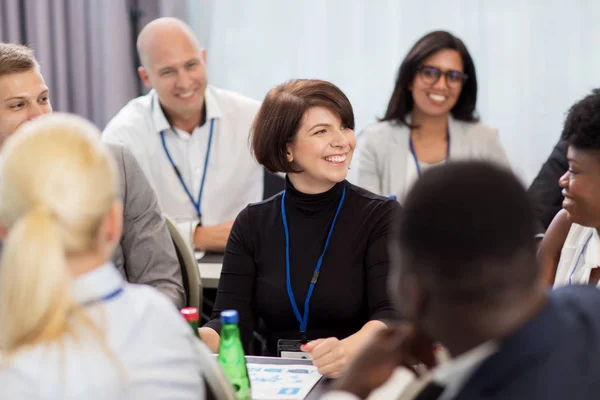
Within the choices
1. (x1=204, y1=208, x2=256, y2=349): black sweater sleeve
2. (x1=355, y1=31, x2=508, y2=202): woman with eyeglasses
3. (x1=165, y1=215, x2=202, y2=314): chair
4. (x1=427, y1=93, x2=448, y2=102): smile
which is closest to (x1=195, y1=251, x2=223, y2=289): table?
(x1=165, y1=215, x2=202, y2=314): chair

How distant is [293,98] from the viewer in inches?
94.2

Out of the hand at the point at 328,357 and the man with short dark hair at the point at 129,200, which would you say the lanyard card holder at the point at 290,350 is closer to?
the hand at the point at 328,357

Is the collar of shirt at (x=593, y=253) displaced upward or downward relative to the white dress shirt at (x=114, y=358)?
downward

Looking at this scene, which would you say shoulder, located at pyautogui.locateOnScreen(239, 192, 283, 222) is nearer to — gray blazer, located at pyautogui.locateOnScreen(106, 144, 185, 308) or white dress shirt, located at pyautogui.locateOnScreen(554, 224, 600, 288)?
gray blazer, located at pyautogui.locateOnScreen(106, 144, 185, 308)

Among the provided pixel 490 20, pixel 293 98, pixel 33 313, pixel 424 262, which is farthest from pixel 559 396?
pixel 490 20

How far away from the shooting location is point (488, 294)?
0.99 m

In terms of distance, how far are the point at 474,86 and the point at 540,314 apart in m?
3.03

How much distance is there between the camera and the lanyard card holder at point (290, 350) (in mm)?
2111

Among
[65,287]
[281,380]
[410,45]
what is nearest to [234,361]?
[281,380]

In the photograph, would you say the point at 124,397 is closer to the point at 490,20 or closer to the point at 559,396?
the point at 559,396

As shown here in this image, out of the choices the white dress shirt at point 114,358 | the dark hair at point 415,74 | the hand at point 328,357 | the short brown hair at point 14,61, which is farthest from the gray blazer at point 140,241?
the dark hair at point 415,74

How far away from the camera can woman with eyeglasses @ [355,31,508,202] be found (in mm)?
3816

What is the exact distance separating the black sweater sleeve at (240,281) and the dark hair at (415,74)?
1.70m

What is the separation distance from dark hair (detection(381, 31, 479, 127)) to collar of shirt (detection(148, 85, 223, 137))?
2.71ft
